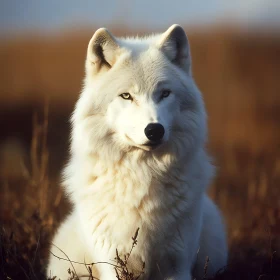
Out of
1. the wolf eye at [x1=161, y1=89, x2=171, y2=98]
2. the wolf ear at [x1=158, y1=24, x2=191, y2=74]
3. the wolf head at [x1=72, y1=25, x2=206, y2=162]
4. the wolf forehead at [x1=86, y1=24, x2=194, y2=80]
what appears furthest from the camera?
the wolf ear at [x1=158, y1=24, x2=191, y2=74]

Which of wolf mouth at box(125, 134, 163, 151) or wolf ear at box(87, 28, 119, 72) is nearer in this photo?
wolf mouth at box(125, 134, 163, 151)

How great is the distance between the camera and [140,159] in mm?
3939

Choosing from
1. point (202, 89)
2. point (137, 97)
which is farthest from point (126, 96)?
point (202, 89)

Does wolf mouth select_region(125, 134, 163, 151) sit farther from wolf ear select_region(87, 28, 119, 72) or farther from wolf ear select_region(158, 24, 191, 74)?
wolf ear select_region(158, 24, 191, 74)

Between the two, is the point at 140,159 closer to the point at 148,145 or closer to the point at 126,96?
the point at 148,145

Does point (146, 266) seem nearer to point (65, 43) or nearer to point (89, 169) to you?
point (89, 169)

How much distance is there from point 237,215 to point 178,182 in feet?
12.4

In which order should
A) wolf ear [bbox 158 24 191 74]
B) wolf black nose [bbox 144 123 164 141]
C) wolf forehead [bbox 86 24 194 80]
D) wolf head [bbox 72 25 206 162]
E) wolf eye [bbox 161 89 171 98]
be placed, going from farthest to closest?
wolf ear [bbox 158 24 191 74]
wolf forehead [bbox 86 24 194 80]
wolf eye [bbox 161 89 171 98]
wolf head [bbox 72 25 206 162]
wolf black nose [bbox 144 123 164 141]

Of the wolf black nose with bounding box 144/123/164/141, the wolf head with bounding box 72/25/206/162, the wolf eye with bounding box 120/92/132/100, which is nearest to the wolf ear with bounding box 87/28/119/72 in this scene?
the wolf head with bounding box 72/25/206/162

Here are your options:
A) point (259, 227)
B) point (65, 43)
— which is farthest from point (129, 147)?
point (65, 43)

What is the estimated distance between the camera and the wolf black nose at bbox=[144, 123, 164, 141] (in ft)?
11.5

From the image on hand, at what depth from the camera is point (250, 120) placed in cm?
1295

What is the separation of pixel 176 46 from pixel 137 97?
684mm

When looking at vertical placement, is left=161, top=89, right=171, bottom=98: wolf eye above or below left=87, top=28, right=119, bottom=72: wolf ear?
below
